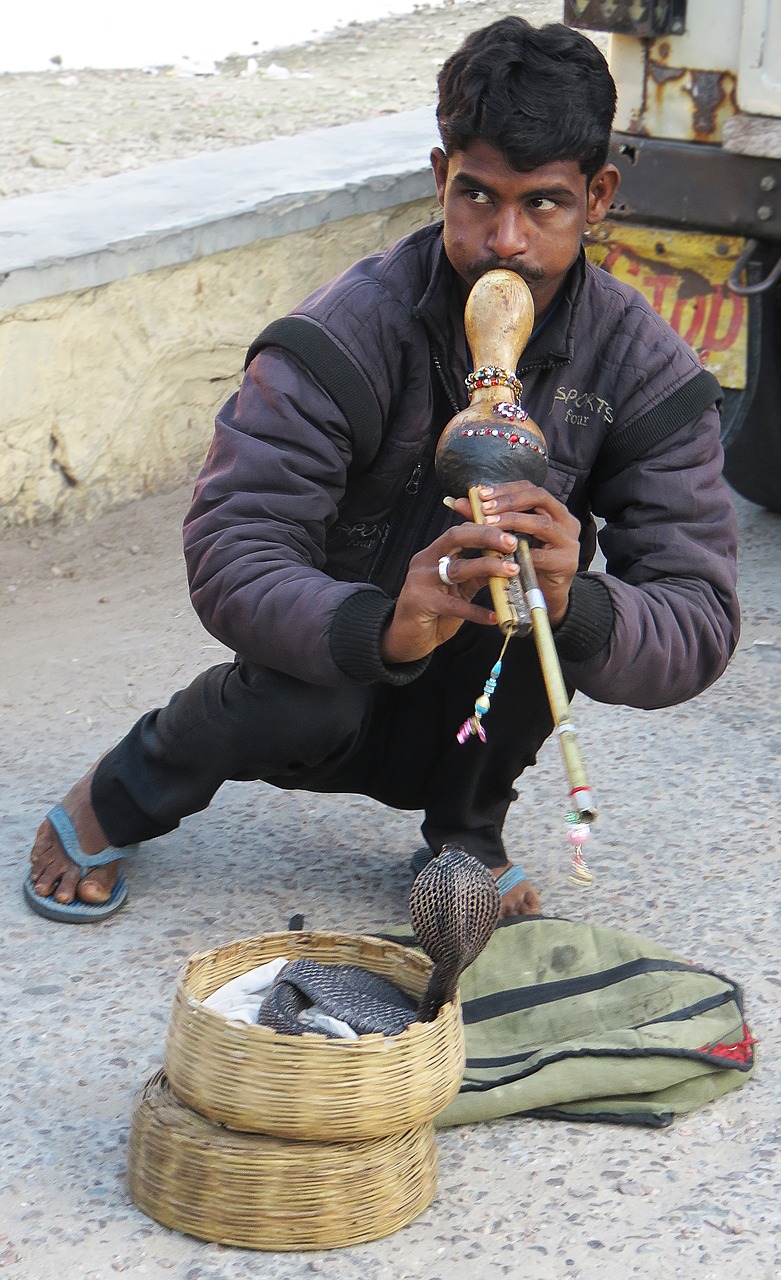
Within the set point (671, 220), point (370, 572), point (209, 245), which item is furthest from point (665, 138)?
point (370, 572)

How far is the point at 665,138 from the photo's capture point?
3.52 metres

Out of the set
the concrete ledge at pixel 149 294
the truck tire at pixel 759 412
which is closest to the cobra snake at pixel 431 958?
the truck tire at pixel 759 412

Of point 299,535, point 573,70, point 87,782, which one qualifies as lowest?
point 87,782

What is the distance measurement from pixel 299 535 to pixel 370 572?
0.82 ft

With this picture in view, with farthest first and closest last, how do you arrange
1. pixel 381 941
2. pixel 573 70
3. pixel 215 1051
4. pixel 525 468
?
pixel 573 70 → pixel 381 941 → pixel 525 468 → pixel 215 1051

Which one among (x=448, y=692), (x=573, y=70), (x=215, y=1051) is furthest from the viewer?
(x=448, y=692)

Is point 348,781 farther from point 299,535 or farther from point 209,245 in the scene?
point 209,245

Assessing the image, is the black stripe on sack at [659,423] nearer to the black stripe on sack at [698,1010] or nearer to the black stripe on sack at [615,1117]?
the black stripe on sack at [698,1010]

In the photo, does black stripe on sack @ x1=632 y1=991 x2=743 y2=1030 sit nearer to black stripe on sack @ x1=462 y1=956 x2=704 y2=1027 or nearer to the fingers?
black stripe on sack @ x1=462 y1=956 x2=704 y2=1027

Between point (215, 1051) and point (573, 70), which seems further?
point (573, 70)


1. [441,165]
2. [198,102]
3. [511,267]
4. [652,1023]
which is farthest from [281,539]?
[198,102]

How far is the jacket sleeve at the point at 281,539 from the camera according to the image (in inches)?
81.7

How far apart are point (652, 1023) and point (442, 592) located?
67 cm

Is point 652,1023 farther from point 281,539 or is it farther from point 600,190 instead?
point 600,190
